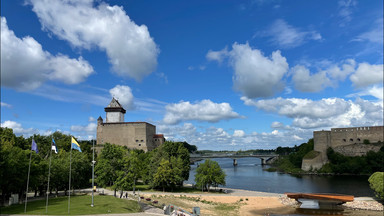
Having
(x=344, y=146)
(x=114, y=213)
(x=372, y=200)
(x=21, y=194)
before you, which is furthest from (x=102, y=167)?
(x=344, y=146)

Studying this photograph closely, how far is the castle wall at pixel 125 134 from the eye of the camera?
109 m

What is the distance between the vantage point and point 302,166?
306 feet

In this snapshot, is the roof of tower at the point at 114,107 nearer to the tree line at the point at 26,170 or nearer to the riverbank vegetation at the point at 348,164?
the tree line at the point at 26,170

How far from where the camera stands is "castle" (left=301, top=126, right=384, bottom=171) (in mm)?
90125

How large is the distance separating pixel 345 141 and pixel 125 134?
80.7 metres

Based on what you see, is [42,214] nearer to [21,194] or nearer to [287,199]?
[21,194]

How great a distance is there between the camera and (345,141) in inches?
3743

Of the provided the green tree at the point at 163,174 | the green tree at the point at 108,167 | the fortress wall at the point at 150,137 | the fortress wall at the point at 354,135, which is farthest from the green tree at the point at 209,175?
the fortress wall at the point at 354,135

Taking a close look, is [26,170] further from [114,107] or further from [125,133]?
[114,107]

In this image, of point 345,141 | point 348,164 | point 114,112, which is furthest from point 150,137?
point 345,141

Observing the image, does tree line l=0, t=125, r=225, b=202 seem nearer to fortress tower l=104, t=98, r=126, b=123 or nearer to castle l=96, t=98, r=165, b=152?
castle l=96, t=98, r=165, b=152

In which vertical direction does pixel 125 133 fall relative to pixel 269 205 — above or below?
above

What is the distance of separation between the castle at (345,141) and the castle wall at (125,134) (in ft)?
196

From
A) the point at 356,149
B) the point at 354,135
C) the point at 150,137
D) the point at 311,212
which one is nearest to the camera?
the point at 311,212
